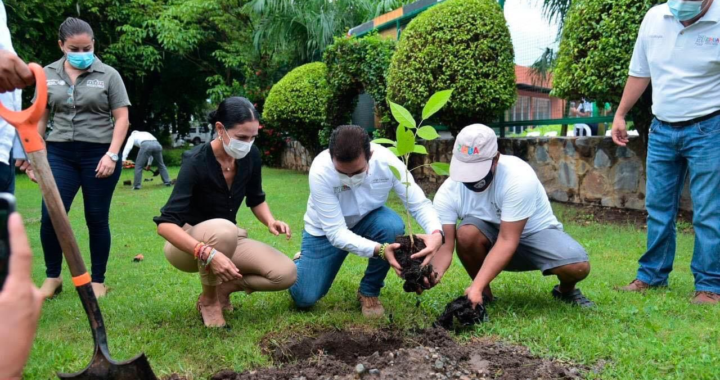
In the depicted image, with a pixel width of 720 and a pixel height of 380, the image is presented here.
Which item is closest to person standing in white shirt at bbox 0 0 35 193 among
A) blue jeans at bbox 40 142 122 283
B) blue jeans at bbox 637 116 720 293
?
blue jeans at bbox 40 142 122 283

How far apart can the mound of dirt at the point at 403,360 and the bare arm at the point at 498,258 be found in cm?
25

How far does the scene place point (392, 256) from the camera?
10.2 feet

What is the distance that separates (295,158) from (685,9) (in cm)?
1343

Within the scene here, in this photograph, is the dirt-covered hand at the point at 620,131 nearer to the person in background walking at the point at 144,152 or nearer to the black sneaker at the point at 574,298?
the black sneaker at the point at 574,298

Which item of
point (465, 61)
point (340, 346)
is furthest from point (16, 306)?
point (465, 61)

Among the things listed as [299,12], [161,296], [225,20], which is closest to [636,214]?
[161,296]

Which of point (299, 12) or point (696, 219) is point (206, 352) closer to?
point (696, 219)

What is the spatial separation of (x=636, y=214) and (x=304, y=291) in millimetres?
4401

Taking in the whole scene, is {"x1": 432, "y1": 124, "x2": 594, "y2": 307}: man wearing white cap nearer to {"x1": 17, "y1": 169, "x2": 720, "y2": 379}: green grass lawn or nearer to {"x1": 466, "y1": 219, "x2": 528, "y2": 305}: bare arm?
{"x1": 466, "y1": 219, "x2": 528, "y2": 305}: bare arm

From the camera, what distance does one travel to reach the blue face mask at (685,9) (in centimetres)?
336

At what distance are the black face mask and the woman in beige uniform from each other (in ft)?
3.55

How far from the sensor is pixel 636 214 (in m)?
6.30

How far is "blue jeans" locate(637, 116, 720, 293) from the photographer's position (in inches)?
136

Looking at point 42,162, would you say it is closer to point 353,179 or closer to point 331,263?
point 353,179
